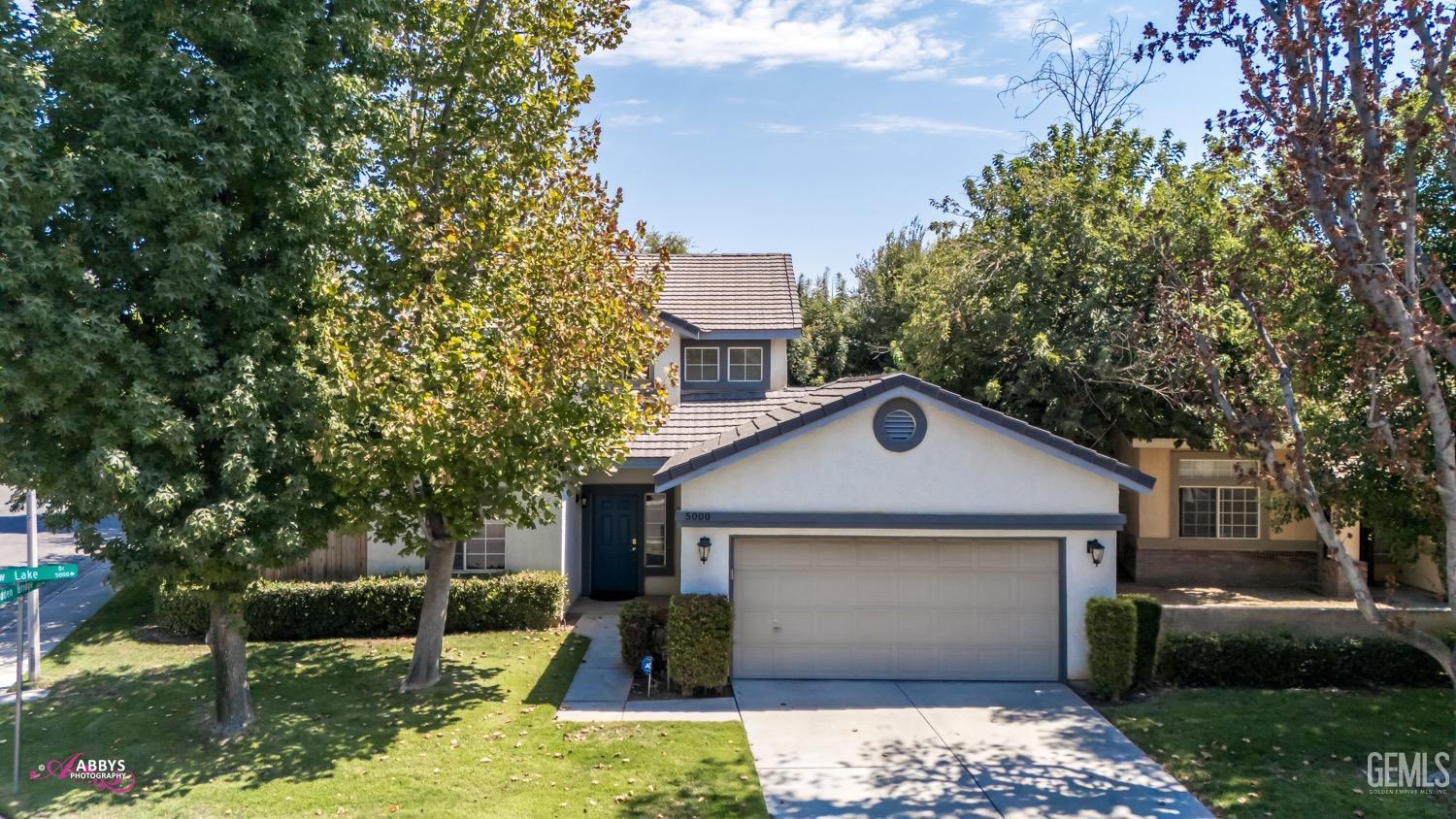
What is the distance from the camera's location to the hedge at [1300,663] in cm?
1230

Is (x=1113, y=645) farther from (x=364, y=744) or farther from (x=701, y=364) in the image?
(x=701, y=364)

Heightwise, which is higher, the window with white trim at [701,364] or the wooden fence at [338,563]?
the window with white trim at [701,364]

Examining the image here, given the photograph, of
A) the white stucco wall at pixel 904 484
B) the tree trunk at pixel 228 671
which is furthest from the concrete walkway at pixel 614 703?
the tree trunk at pixel 228 671

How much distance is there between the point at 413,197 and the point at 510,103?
1.81m

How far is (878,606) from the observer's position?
1283 centimetres

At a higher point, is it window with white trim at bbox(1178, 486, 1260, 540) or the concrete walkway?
window with white trim at bbox(1178, 486, 1260, 540)

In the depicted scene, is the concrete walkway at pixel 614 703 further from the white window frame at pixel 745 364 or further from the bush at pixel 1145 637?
the white window frame at pixel 745 364

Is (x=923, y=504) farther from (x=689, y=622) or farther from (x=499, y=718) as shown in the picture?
(x=499, y=718)

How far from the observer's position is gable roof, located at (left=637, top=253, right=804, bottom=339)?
1942cm

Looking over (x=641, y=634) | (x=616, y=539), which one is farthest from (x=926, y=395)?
(x=616, y=539)

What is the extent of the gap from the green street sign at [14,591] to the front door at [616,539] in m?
9.74

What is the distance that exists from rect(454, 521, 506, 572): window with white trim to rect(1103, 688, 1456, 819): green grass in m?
10.1

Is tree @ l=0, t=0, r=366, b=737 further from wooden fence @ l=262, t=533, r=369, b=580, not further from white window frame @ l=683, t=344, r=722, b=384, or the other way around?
white window frame @ l=683, t=344, r=722, b=384

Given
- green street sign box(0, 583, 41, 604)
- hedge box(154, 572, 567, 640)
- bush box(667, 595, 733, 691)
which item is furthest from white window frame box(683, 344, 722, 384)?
green street sign box(0, 583, 41, 604)
